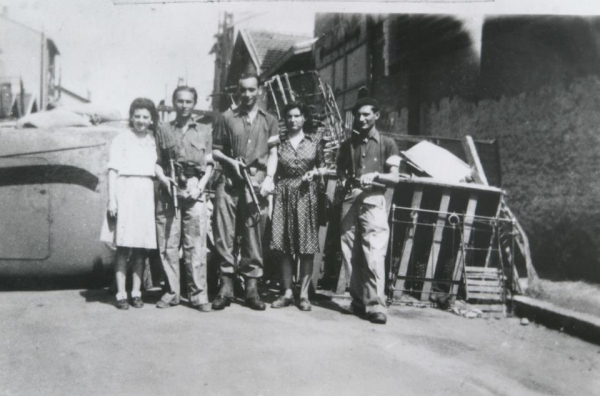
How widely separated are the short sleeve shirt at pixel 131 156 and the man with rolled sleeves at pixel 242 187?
0.54 meters

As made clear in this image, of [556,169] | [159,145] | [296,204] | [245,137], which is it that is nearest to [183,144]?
[159,145]

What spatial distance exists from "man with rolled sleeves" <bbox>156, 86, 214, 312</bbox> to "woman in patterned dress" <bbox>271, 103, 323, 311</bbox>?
2.02 ft

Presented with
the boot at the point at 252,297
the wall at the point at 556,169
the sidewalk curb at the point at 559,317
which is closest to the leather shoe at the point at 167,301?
the boot at the point at 252,297

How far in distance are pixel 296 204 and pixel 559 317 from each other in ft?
7.53

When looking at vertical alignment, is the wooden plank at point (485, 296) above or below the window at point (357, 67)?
below

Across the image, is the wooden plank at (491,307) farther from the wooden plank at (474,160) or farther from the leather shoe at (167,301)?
the leather shoe at (167,301)

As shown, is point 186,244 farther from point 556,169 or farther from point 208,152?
point 556,169

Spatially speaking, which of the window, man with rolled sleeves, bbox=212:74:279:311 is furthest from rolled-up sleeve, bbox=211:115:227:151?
the window

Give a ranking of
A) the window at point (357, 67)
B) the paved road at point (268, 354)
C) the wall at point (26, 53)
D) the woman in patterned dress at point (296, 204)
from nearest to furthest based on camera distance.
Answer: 1. the paved road at point (268, 354)
2. the woman in patterned dress at point (296, 204)
3. the window at point (357, 67)
4. the wall at point (26, 53)

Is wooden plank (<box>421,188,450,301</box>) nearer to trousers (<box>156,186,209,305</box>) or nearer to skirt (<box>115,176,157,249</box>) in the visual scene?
trousers (<box>156,186,209,305</box>)

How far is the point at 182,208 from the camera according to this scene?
4.13 m

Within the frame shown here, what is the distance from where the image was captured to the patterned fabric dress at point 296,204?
4.29 metres

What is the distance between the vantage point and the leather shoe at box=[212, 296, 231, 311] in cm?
403

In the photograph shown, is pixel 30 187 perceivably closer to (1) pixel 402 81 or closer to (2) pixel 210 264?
(2) pixel 210 264
